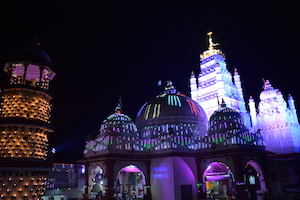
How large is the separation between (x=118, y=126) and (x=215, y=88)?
34860 mm

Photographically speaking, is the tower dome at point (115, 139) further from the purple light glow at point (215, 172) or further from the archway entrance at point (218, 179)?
the archway entrance at point (218, 179)

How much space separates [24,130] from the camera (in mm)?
24234

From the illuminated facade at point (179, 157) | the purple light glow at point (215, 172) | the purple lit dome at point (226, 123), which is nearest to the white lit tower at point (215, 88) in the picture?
the illuminated facade at point (179, 157)

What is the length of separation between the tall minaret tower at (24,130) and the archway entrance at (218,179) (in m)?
23.9

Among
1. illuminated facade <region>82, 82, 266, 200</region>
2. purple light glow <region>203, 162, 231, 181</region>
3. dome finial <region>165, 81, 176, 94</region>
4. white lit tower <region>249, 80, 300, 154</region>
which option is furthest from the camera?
white lit tower <region>249, 80, 300, 154</region>

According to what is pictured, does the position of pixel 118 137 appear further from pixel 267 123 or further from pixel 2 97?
pixel 267 123

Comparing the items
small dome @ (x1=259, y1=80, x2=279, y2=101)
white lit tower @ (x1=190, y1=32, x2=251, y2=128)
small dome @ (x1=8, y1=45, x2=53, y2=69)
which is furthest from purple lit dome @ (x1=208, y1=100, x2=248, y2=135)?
small dome @ (x1=8, y1=45, x2=53, y2=69)

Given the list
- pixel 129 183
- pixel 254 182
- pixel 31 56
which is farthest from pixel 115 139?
pixel 254 182

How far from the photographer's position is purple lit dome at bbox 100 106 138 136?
122ft

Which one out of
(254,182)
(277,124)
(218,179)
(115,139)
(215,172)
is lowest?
(254,182)

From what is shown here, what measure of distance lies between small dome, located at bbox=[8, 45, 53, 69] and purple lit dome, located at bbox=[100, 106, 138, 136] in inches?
550

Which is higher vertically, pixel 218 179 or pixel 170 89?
pixel 170 89

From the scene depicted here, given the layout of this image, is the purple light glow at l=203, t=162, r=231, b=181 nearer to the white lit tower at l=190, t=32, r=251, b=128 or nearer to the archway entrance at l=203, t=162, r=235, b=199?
the archway entrance at l=203, t=162, r=235, b=199

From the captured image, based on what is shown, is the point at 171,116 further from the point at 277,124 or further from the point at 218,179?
the point at 277,124
